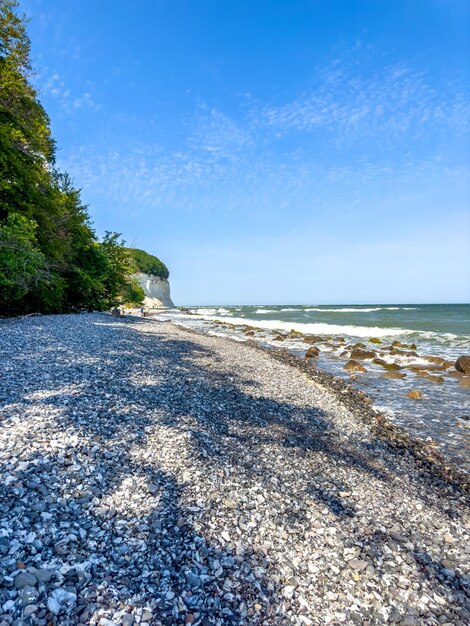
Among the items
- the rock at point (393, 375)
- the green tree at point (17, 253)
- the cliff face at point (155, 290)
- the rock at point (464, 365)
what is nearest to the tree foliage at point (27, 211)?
the green tree at point (17, 253)

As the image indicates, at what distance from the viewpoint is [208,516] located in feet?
13.2

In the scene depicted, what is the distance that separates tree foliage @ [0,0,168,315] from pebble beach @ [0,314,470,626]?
34.1 ft

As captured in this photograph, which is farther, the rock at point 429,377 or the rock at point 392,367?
the rock at point 392,367

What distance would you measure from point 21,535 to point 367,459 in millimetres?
6025

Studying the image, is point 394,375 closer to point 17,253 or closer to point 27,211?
point 17,253

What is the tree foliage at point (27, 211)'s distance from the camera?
15.8 meters

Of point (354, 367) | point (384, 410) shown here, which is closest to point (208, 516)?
point (384, 410)

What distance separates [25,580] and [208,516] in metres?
1.97

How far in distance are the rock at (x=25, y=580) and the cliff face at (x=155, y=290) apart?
98.6 metres

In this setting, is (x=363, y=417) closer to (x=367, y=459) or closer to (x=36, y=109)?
(x=367, y=459)

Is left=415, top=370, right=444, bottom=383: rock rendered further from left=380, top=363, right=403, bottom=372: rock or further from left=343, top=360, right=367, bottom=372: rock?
left=343, top=360, right=367, bottom=372: rock

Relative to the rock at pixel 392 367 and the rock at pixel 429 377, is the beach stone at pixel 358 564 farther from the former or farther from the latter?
the rock at pixel 392 367

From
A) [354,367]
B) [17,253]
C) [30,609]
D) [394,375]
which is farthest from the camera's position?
[354,367]

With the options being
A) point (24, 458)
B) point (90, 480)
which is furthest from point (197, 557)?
point (24, 458)
